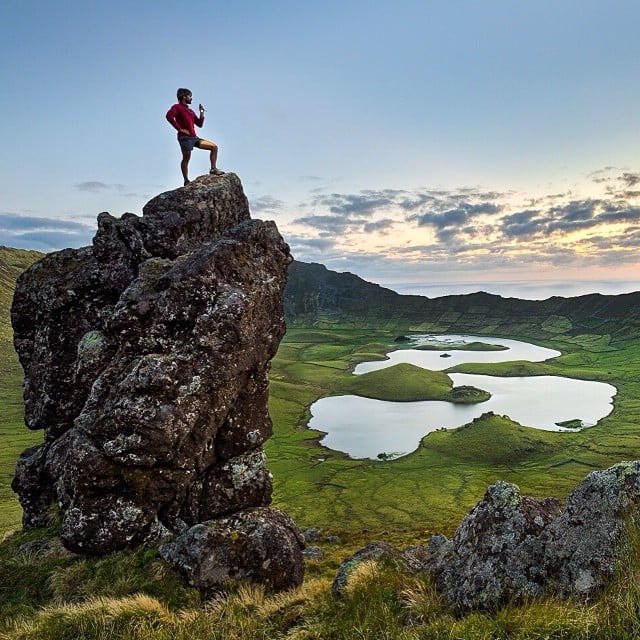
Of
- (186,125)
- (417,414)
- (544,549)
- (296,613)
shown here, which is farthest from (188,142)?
(417,414)

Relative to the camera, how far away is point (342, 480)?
105m

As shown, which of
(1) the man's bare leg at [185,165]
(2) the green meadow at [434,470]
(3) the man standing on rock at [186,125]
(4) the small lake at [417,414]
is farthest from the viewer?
(4) the small lake at [417,414]

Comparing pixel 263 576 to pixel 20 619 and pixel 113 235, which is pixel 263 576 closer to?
pixel 20 619

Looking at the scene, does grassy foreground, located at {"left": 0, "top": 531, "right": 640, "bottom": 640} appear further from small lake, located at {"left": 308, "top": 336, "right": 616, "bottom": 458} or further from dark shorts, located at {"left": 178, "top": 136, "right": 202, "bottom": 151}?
small lake, located at {"left": 308, "top": 336, "right": 616, "bottom": 458}

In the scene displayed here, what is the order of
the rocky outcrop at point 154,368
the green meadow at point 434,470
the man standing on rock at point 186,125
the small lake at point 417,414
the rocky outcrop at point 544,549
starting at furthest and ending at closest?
the small lake at point 417,414 → the green meadow at point 434,470 → the man standing on rock at point 186,125 → the rocky outcrop at point 154,368 → the rocky outcrop at point 544,549

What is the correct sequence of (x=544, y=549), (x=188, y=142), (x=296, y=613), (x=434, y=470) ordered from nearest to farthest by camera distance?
(x=544, y=549)
(x=296, y=613)
(x=188, y=142)
(x=434, y=470)

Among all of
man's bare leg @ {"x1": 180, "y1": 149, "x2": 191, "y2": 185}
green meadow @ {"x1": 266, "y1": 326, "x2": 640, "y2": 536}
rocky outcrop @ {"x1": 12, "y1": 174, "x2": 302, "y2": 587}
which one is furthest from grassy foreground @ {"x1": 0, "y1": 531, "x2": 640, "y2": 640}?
green meadow @ {"x1": 266, "y1": 326, "x2": 640, "y2": 536}

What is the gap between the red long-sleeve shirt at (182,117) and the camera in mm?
25688

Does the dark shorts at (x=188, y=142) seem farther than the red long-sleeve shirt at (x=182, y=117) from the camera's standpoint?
Yes

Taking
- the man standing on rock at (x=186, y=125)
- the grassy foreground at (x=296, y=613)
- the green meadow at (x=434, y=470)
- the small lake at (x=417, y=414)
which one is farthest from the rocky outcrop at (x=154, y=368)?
the small lake at (x=417, y=414)

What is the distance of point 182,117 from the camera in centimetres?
2600

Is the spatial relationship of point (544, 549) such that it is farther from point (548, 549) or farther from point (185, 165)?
point (185, 165)

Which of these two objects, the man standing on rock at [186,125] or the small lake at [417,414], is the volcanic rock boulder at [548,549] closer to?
the man standing on rock at [186,125]

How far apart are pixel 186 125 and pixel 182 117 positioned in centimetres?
50
